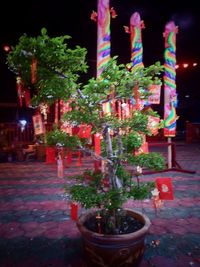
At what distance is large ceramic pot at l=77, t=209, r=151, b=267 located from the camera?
2.75 m

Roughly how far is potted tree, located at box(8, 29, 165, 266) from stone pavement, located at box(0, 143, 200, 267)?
0.68 m

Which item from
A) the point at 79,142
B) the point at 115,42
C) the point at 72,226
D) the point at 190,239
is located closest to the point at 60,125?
the point at 79,142

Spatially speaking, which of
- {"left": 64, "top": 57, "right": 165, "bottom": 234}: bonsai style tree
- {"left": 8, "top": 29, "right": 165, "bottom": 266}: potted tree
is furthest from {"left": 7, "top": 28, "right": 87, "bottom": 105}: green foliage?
{"left": 64, "top": 57, "right": 165, "bottom": 234}: bonsai style tree

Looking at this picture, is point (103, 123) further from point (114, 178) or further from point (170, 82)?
point (170, 82)

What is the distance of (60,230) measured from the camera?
432 centimetres

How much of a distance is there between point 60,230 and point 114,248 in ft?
6.23

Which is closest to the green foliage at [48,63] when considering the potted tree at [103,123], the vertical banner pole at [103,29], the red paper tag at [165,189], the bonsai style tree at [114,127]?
the potted tree at [103,123]

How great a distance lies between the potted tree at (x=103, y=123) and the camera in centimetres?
275

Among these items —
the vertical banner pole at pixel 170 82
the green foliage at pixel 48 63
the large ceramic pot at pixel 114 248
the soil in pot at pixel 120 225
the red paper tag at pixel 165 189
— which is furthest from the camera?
the vertical banner pole at pixel 170 82

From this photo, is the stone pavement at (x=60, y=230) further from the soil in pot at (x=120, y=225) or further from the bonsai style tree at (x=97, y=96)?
the bonsai style tree at (x=97, y=96)

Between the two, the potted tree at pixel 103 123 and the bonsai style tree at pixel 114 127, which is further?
the bonsai style tree at pixel 114 127

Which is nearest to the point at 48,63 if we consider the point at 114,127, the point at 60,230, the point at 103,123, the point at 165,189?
the point at 103,123

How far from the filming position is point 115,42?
52.4 feet

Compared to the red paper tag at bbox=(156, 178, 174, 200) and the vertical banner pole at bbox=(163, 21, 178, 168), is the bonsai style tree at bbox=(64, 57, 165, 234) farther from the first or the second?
the vertical banner pole at bbox=(163, 21, 178, 168)
